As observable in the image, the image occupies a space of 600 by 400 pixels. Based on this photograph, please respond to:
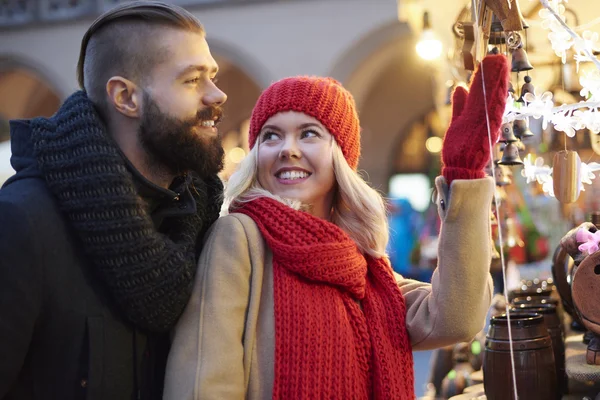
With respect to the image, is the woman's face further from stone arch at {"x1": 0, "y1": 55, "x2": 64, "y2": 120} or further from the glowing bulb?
stone arch at {"x1": 0, "y1": 55, "x2": 64, "y2": 120}

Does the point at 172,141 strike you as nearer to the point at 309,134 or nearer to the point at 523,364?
the point at 309,134

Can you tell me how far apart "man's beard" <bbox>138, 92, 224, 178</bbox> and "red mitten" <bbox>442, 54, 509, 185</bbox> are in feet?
1.89

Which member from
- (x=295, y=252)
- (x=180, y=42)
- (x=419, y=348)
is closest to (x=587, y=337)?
(x=419, y=348)

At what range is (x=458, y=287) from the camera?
1.82 metres

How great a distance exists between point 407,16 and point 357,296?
338 cm

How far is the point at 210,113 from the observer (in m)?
1.82

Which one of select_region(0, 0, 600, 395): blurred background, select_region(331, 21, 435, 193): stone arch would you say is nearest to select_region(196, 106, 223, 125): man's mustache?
select_region(0, 0, 600, 395): blurred background

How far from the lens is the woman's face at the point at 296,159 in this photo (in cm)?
201

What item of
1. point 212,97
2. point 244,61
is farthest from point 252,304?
point 244,61

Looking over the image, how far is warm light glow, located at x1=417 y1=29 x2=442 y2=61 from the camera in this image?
5.32 meters

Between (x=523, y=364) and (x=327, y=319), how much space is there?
63 cm

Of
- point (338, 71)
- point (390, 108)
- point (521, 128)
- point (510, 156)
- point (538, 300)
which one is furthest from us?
point (390, 108)

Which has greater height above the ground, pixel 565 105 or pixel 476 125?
pixel 565 105

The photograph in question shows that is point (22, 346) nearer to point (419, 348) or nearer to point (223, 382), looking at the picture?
point (223, 382)
